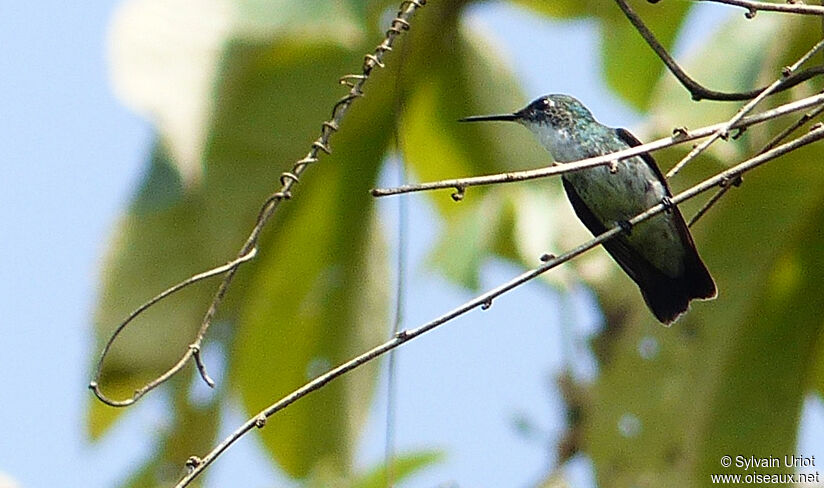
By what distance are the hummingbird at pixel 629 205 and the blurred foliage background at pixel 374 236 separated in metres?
0.30

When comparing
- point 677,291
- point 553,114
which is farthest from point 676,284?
point 553,114

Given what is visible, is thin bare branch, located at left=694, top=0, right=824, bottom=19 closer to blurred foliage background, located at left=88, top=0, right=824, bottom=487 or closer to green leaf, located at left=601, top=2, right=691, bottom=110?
blurred foliage background, located at left=88, top=0, right=824, bottom=487

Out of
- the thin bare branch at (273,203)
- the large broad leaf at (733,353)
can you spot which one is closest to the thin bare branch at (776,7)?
the thin bare branch at (273,203)

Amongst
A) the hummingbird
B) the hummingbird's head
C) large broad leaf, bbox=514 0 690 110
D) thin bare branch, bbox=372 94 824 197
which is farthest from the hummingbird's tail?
large broad leaf, bbox=514 0 690 110

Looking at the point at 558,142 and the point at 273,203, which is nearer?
the point at 273,203

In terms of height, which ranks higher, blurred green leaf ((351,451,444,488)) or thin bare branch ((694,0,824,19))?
thin bare branch ((694,0,824,19))

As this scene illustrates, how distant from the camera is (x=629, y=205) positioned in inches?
163

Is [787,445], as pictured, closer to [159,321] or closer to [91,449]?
[159,321]

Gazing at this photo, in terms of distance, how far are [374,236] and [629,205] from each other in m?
1.60

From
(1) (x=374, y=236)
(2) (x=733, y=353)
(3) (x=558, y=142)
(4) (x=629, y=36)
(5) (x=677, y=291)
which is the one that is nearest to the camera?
(5) (x=677, y=291)

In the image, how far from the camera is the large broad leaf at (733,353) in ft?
14.3

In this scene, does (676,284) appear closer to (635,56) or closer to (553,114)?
(553,114)

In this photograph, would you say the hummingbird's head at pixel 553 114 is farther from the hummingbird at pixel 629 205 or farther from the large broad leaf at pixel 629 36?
the large broad leaf at pixel 629 36

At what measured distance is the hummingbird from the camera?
3912 millimetres
